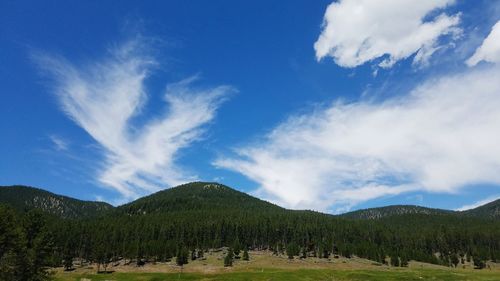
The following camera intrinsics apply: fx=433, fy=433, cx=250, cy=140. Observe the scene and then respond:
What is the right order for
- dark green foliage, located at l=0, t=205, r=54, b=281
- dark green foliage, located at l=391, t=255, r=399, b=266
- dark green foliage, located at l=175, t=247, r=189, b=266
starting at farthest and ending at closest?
dark green foliage, located at l=391, t=255, r=399, b=266 → dark green foliage, located at l=175, t=247, r=189, b=266 → dark green foliage, located at l=0, t=205, r=54, b=281

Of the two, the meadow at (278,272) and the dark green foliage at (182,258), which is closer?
the meadow at (278,272)

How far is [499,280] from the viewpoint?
4321 inches

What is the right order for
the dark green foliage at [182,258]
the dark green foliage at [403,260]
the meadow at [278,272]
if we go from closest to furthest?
the meadow at [278,272], the dark green foliage at [182,258], the dark green foliage at [403,260]

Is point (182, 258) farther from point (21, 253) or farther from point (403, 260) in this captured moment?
point (21, 253)

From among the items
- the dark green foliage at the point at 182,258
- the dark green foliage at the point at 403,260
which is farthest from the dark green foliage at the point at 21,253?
the dark green foliage at the point at 403,260

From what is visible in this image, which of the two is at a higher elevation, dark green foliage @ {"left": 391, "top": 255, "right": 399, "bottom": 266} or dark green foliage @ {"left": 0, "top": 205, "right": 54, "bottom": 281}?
dark green foliage @ {"left": 391, "top": 255, "right": 399, "bottom": 266}

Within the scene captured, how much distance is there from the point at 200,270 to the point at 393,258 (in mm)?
93010

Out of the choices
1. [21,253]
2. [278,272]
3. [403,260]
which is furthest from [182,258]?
[21,253]

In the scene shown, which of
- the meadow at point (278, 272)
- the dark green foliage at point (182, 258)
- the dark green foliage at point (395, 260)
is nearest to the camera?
the meadow at point (278, 272)

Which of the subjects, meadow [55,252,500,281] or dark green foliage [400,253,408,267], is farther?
dark green foliage [400,253,408,267]

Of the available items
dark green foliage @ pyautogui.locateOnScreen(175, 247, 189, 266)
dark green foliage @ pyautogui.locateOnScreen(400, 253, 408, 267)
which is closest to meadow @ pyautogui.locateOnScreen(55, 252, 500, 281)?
dark green foliage @ pyautogui.locateOnScreen(175, 247, 189, 266)

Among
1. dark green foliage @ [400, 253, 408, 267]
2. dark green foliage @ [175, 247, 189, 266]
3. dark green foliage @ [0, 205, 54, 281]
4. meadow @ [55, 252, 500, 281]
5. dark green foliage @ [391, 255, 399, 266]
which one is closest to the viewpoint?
dark green foliage @ [0, 205, 54, 281]

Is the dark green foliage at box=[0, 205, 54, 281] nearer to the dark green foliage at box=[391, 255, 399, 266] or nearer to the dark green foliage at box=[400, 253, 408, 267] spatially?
the dark green foliage at box=[391, 255, 399, 266]

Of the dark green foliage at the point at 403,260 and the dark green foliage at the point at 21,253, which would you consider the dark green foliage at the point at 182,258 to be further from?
the dark green foliage at the point at 21,253
